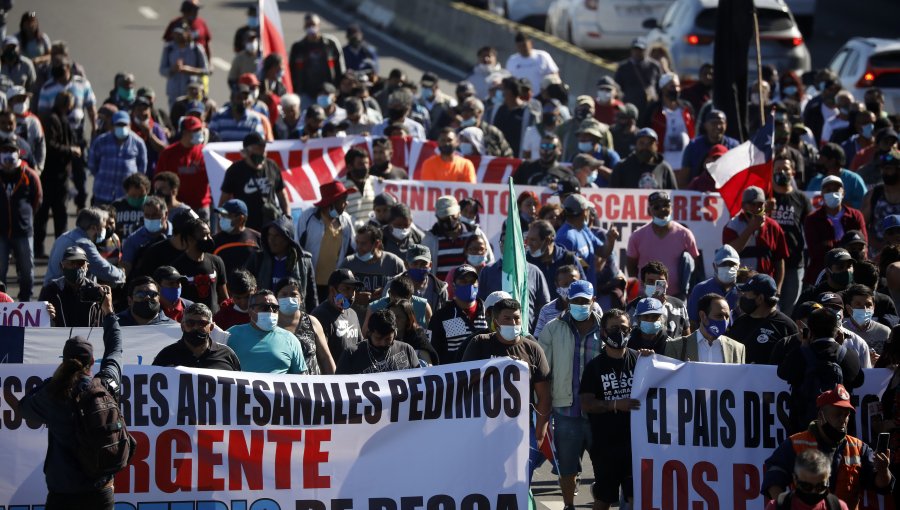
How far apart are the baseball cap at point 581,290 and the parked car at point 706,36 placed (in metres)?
14.1

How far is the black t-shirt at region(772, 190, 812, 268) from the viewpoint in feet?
50.4

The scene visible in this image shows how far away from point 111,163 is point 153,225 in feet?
13.3

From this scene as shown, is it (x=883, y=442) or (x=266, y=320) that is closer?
(x=883, y=442)

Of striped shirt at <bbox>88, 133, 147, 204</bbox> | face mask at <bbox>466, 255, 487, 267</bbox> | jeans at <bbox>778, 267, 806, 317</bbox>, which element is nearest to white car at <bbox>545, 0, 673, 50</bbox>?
striped shirt at <bbox>88, 133, 147, 204</bbox>

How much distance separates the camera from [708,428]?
10.6 m

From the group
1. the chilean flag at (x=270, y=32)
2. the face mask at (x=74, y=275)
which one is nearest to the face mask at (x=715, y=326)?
the face mask at (x=74, y=275)

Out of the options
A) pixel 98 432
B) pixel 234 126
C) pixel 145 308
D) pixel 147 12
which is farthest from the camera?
pixel 147 12

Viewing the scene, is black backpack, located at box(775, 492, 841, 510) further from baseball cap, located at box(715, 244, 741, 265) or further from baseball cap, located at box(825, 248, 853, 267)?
baseball cap, located at box(715, 244, 741, 265)

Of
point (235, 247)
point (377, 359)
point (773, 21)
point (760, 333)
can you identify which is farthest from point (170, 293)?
point (773, 21)

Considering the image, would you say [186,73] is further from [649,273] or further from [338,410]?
[338,410]

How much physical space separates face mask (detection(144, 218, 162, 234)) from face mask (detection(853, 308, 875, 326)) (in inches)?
214

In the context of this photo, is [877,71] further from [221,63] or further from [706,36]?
[221,63]

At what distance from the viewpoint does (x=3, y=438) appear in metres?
10.1

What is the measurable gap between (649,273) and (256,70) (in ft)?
39.7
